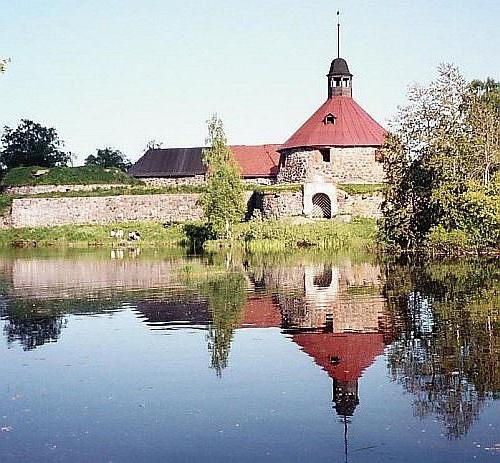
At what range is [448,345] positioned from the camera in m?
13.8

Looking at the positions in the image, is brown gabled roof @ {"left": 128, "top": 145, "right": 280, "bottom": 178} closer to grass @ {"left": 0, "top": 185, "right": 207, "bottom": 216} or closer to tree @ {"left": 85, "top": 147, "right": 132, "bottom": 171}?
grass @ {"left": 0, "top": 185, "right": 207, "bottom": 216}

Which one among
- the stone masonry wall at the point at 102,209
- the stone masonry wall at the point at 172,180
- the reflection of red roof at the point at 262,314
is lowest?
the reflection of red roof at the point at 262,314

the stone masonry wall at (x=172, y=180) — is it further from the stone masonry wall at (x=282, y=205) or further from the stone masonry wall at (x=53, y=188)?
the stone masonry wall at (x=282, y=205)

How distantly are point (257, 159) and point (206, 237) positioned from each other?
16846 mm

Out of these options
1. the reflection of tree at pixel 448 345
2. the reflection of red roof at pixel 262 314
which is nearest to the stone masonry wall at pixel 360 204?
the reflection of tree at pixel 448 345

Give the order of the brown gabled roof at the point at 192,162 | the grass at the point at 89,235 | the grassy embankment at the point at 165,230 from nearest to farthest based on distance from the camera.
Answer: the grassy embankment at the point at 165,230
the grass at the point at 89,235
the brown gabled roof at the point at 192,162

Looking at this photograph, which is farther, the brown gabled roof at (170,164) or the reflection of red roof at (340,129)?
the brown gabled roof at (170,164)

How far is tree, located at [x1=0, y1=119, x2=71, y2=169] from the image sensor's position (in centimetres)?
7456

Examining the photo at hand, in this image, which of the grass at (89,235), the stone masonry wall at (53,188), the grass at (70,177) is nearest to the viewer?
the grass at (89,235)

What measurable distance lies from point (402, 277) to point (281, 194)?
23.2m

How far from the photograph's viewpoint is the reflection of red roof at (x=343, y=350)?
1233 centimetres

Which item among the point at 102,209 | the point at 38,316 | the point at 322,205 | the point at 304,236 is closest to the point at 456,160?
the point at 304,236

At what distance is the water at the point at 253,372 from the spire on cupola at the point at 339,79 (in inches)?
1222

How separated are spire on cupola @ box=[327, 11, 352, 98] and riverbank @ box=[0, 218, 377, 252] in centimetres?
1183
